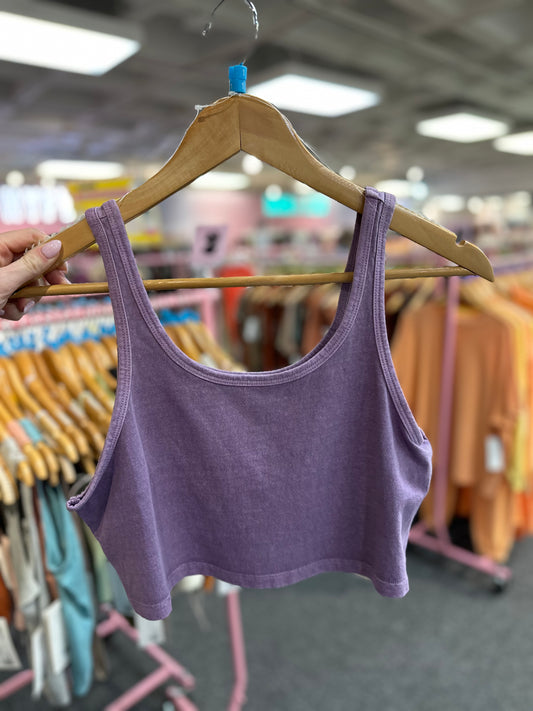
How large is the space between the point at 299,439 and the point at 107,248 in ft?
1.36

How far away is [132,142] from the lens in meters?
8.62

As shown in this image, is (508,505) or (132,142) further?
(132,142)

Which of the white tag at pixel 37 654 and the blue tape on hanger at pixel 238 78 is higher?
the blue tape on hanger at pixel 238 78

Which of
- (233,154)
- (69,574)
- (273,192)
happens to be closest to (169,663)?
(69,574)

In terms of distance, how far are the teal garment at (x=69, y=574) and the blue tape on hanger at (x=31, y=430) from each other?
11 cm

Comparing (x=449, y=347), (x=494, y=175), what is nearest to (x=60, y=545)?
(x=449, y=347)

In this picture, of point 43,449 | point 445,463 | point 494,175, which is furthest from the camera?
point 494,175

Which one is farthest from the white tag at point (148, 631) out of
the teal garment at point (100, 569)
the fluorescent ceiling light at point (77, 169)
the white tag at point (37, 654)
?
the fluorescent ceiling light at point (77, 169)

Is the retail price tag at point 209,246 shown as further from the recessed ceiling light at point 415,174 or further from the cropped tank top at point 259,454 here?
the recessed ceiling light at point 415,174

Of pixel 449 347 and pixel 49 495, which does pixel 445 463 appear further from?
pixel 49 495

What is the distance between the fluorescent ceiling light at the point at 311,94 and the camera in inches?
165

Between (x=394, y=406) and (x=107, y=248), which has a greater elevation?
(x=107, y=248)

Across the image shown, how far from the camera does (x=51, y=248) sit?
0.75m

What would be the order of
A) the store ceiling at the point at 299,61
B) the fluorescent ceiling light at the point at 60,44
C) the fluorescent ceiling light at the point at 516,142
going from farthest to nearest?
the fluorescent ceiling light at the point at 516,142
the store ceiling at the point at 299,61
the fluorescent ceiling light at the point at 60,44
